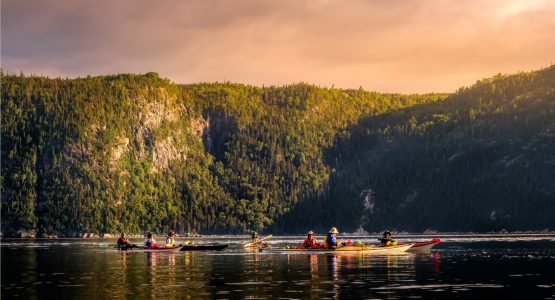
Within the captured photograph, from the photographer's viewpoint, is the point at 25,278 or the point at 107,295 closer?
the point at 107,295

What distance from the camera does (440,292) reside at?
71875 millimetres

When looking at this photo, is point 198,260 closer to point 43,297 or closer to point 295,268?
point 295,268

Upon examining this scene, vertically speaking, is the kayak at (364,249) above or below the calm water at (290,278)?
above

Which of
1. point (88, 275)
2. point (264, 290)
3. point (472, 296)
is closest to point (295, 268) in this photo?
point (88, 275)

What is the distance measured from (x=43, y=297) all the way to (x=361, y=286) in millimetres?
22994

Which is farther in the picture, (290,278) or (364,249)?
(364,249)

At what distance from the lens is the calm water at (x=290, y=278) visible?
72438mm

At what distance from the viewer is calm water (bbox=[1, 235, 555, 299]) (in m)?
72.4

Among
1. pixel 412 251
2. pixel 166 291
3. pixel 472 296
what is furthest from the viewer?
pixel 412 251

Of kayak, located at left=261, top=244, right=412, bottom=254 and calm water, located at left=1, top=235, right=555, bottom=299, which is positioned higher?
kayak, located at left=261, top=244, right=412, bottom=254

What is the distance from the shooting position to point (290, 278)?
86.1 m

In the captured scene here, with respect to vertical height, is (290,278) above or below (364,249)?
below

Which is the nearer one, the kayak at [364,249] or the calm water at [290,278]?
the calm water at [290,278]

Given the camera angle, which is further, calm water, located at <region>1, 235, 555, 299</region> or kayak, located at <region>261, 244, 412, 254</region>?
kayak, located at <region>261, 244, 412, 254</region>
